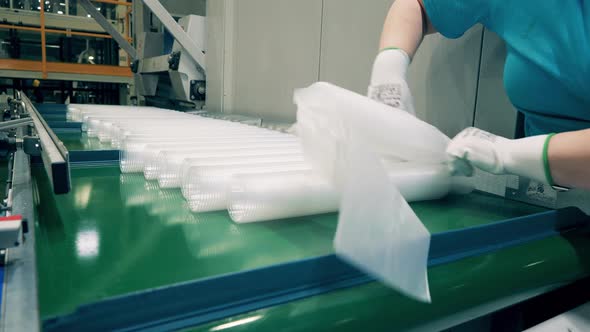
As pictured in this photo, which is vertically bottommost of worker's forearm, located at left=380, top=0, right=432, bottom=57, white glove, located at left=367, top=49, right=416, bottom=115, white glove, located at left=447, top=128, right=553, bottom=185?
white glove, located at left=447, top=128, right=553, bottom=185

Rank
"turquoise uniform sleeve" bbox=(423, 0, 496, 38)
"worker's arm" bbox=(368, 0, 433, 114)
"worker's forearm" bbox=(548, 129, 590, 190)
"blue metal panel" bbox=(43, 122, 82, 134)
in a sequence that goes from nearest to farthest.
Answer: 1. "worker's forearm" bbox=(548, 129, 590, 190)
2. "turquoise uniform sleeve" bbox=(423, 0, 496, 38)
3. "worker's arm" bbox=(368, 0, 433, 114)
4. "blue metal panel" bbox=(43, 122, 82, 134)

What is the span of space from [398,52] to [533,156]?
0.54 m

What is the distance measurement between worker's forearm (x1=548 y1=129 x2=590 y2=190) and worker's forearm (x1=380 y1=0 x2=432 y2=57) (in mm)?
575

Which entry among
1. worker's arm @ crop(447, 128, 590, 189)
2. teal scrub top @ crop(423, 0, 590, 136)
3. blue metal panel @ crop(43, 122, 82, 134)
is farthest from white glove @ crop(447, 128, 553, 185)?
blue metal panel @ crop(43, 122, 82, 134)

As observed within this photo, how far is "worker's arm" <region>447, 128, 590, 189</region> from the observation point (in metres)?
0.71

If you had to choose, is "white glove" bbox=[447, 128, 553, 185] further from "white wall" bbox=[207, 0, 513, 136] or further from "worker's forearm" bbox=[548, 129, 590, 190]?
"white wall" bbox=[207, 0, 513, 136]

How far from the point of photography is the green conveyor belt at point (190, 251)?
0.50 m

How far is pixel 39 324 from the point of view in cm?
40

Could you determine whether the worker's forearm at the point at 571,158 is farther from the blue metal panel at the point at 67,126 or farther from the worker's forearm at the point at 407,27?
the blue metal panel at the point at 67,126

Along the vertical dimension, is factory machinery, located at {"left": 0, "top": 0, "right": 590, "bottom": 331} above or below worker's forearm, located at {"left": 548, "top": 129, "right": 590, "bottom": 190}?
below

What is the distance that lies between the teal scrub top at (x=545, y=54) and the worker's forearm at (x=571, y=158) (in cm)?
15

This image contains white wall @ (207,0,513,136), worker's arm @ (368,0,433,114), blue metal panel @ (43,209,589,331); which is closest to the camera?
blue metal panel @ (43,209,589,331)

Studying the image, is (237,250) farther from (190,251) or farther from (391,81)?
(391,81)

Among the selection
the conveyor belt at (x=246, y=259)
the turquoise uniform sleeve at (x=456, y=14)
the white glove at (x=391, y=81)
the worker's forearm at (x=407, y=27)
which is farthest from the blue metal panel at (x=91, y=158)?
the turquoise uniform sleeve at (x=456, y=14)
